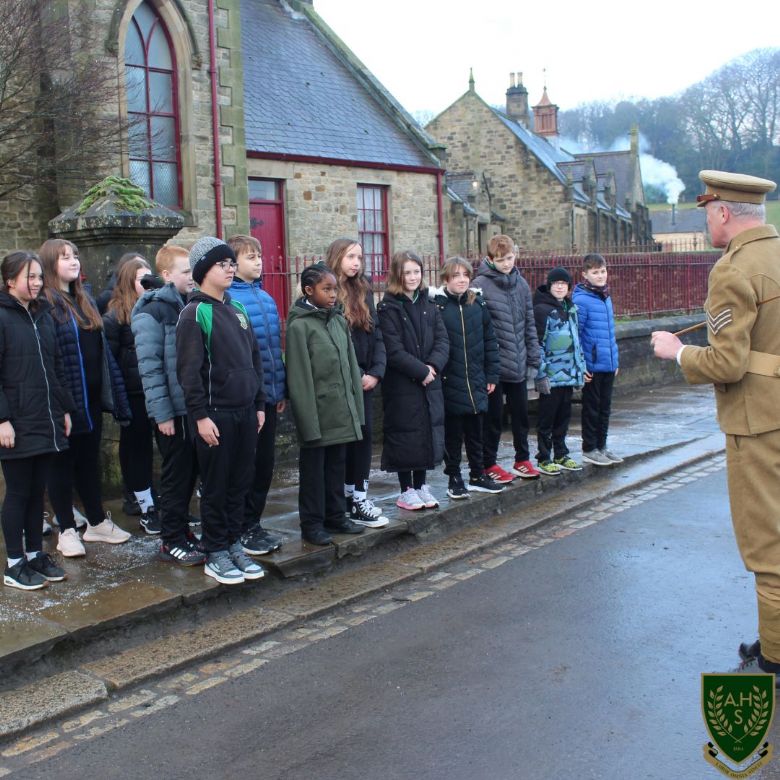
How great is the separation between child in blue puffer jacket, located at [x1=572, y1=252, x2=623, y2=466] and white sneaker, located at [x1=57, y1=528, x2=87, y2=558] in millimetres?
4805

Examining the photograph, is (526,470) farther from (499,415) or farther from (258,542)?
(258,542)

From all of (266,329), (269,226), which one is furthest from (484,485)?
(269,226)

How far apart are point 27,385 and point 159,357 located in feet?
2.82

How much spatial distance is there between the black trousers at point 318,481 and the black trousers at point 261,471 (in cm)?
22

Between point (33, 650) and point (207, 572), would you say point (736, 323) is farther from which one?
point (33, 650)

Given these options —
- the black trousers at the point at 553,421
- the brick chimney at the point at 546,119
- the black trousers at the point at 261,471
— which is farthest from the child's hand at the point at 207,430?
the brick chimney at the point at 546,119

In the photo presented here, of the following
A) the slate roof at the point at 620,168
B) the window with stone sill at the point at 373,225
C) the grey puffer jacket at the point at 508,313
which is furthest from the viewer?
the slate roof at the point at 620,168

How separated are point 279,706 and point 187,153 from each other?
12.7 meters

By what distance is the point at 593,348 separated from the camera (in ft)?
28.9

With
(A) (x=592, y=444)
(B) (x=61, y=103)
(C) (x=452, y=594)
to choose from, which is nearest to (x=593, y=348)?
(A) (x=592, y=444)

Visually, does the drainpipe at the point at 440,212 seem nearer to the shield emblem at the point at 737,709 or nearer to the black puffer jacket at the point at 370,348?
the black puffer jacket at the point at 370,348

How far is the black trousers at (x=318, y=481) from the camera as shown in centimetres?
619

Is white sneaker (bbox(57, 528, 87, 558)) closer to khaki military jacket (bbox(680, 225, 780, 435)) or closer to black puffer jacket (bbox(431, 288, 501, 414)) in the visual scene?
black puffer jacket (bbox(431, 288, 501, 414))

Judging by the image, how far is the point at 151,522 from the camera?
6.54m
